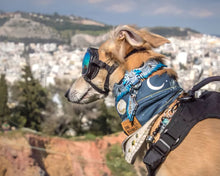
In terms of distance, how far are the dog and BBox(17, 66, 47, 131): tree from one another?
19205mm

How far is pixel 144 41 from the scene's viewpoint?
6.34 feet

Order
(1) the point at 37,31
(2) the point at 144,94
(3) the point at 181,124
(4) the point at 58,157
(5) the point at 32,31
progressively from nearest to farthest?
(3) the point at 181,124
(2) the point at 144,94
(4) the point at 58,157
(5) the point at 32,31
(1) the point at 37,31

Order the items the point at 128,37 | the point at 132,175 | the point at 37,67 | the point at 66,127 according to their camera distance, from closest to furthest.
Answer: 1. the point at 128,37
2. the point at 132,175
3. the point at 66,127
4. the point at 37,67

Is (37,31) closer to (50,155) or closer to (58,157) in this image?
(50,155)

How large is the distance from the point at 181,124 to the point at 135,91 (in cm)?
42

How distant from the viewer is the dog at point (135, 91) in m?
1.52

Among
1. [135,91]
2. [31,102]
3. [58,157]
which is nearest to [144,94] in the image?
[135,91]

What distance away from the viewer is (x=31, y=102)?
Result: 21531 mm

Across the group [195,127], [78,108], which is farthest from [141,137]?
[78,108]

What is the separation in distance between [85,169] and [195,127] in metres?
7.23

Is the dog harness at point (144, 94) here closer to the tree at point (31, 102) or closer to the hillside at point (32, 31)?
the tree at point (31, 102)

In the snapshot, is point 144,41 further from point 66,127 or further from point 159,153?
point 66,127

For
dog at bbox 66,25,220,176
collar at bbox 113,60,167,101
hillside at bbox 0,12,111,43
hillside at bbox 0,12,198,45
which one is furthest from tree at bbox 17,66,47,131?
hillside at bbox 0,12,111,43

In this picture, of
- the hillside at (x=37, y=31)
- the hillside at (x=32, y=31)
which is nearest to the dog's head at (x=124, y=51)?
the hillside at (x=37, y=31)
